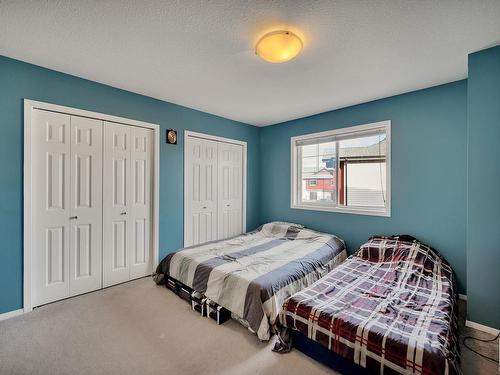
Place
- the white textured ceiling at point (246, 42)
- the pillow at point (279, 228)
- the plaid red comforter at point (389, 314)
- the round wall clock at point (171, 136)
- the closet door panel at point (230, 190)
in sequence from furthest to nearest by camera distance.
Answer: the closet door panel at point (230, 190)
the pillow at point (279, 228)
the round wall clock at point (171, 136)
the white textured ceiling at point (246, 42)
the plaid red comforter at point (389, 314)

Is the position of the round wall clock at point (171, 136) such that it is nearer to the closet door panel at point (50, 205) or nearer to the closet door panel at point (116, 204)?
the closet door panel at point (116, 204)

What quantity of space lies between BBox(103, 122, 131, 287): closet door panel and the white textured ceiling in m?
0.68

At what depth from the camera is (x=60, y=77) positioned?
2420 millimetres

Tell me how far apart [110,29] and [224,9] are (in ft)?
3.02

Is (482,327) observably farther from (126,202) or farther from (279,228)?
(126,202)

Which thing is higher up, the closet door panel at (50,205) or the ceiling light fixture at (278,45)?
the ceiling light fixture at (278,45)

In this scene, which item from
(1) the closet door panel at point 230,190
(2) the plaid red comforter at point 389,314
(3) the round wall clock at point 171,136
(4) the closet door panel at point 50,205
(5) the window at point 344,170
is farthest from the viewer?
(1) the closet door panel at point 230,190

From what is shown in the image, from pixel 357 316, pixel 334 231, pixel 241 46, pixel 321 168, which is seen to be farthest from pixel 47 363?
pixel 321 168

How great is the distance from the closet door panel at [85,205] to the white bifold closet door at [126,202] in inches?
2.9

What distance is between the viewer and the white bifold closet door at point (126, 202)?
278 cm

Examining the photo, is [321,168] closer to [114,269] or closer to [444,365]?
[444,365]

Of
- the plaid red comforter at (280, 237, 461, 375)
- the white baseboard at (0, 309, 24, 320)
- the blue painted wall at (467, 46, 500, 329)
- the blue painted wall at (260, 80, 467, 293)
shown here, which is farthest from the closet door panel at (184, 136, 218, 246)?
the blue painted wall at (467, 46, 500, 329)

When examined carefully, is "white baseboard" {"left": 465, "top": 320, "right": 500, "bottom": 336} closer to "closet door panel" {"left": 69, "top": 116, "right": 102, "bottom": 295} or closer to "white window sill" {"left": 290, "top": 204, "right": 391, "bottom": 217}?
"white window sill" {"left": 290, "top": 204, "right": 391, "bottom": 217}

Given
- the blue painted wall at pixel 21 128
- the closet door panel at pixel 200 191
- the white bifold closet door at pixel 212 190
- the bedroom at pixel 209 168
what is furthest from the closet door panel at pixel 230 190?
the blue painted wall at pixel 21 128
